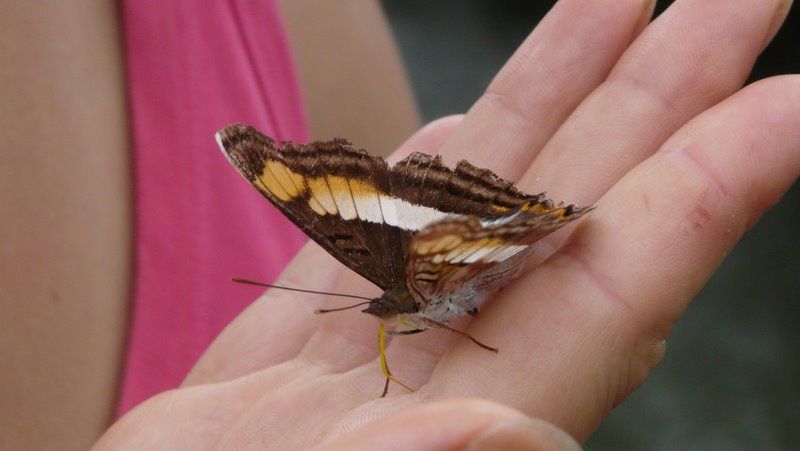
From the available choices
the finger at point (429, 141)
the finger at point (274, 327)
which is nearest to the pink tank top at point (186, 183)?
the finger at point (274, 327)

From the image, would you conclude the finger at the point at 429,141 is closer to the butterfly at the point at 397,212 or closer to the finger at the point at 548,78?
the finger at the point at 548,78

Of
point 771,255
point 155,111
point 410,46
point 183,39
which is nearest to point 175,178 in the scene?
point 155,111

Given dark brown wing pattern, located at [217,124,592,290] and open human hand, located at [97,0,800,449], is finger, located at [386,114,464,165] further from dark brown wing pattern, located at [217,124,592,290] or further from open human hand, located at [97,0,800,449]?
dark brown wing pattern, located at [217,124,592,290]

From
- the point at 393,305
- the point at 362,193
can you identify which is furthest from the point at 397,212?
the point at 393,305

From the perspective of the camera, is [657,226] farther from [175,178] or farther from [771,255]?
[771,255]

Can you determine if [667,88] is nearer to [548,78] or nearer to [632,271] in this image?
[548,78]

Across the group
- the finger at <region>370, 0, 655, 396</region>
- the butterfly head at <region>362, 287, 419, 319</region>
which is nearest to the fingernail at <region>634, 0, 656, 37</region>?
the finger at <region>370, 0, 655, 396</region>
